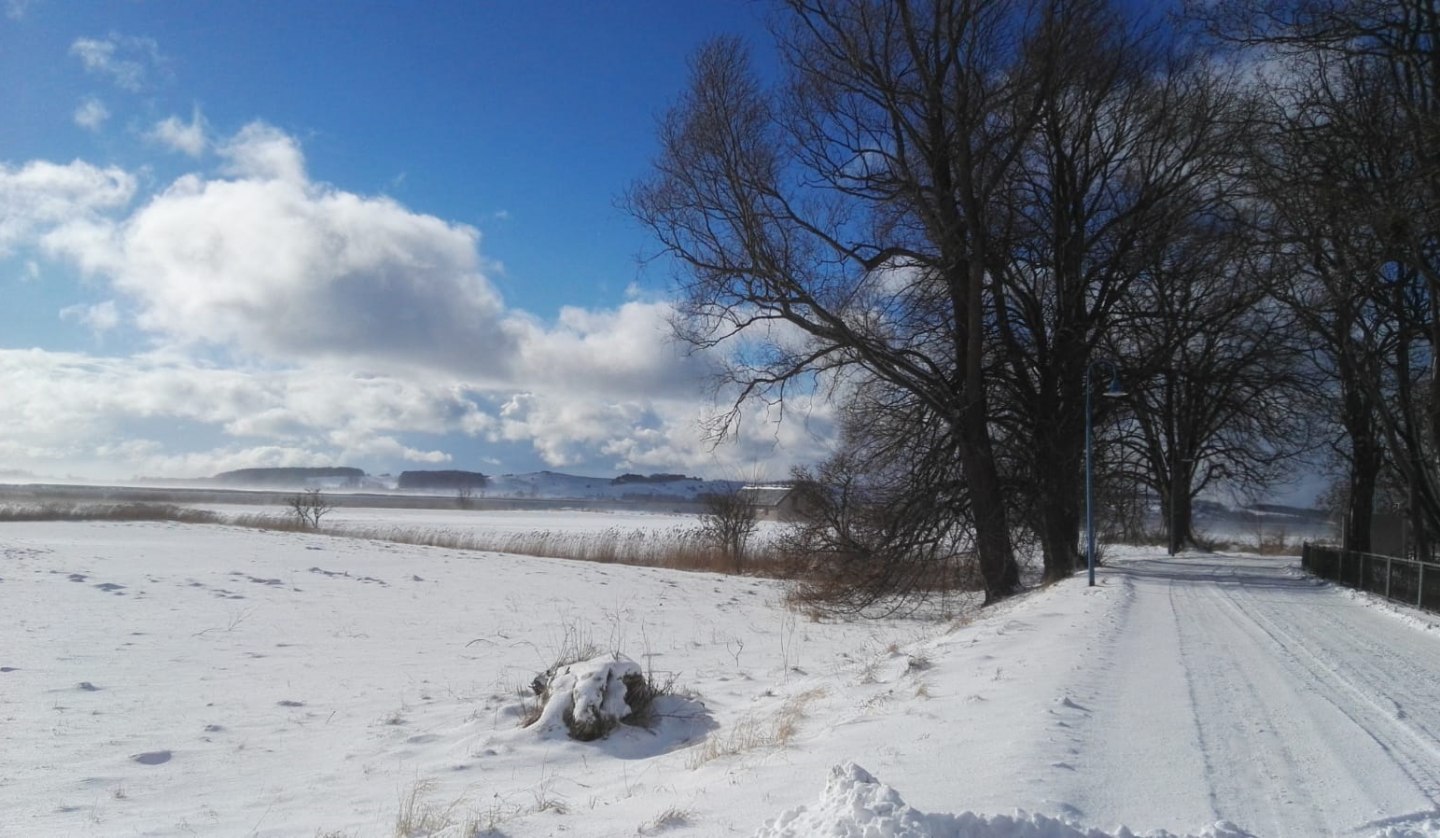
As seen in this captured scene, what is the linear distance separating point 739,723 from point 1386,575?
1529 centimetres

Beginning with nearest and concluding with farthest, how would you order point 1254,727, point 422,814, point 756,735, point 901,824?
point 901,824 → point 422,814 → point 1254,727 → point 756,735

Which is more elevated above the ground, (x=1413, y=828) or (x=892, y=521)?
(x=892, y=521)

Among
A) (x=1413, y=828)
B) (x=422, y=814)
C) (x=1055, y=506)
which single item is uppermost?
(x=1055, y=506)

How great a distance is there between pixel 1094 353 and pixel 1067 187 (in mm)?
4053

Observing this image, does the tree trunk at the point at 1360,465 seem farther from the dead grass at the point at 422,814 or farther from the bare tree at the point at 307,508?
the bare tree at the point at 307,508

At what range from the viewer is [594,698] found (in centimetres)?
942

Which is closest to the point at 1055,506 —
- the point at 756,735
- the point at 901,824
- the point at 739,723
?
the point at 739,723

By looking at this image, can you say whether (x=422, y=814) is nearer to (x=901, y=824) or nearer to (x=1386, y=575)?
(x=901, y=824)

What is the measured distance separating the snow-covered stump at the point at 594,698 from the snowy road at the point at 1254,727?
4.19 metres

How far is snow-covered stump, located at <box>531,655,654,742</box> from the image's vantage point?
30.6 feet

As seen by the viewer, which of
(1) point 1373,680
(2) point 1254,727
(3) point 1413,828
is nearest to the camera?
(3) point 1413,828

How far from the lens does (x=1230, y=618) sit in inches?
545

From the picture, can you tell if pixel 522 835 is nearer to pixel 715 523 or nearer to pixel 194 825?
pixel 194 825

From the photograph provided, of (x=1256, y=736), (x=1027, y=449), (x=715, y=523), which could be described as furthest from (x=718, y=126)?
(x=715, y=523)
